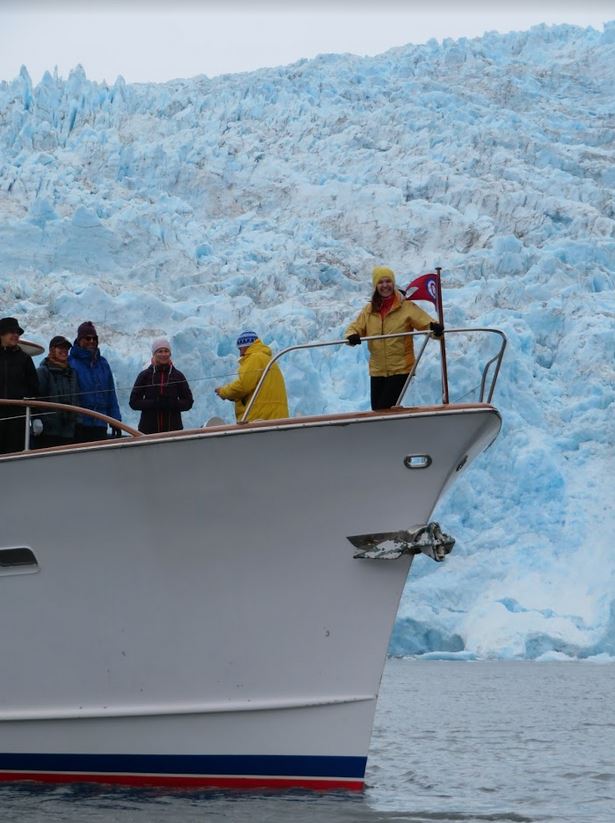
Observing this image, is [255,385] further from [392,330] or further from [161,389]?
[392,330]

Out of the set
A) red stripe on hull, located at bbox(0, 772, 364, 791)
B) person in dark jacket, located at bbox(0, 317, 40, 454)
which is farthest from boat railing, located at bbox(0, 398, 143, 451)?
red stripe on hull, located at bbox(0, 772, 364, 791)

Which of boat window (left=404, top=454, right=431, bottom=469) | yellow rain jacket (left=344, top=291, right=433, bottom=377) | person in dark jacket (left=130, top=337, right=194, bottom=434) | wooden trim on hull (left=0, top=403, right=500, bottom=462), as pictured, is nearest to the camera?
wooden trim on hull (left=0, top=403, right=500, bottom=462)

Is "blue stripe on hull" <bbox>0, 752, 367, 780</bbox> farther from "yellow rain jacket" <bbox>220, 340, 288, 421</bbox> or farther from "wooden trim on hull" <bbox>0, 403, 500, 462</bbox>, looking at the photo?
"yellow rain jacket" <bbox>220, 340, 288, 421</bbox>

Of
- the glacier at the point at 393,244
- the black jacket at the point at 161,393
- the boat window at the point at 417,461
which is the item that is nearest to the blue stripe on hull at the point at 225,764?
the boat window at the point at 417,461

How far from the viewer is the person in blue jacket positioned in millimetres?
6613

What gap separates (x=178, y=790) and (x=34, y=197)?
22510 mm

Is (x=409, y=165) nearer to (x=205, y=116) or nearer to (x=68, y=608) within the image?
(x=205, y=116)

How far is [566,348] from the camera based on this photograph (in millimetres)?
22438

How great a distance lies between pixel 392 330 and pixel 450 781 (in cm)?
337

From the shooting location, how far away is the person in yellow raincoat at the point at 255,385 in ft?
21.2

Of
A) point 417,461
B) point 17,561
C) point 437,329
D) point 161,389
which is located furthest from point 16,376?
point 437,329

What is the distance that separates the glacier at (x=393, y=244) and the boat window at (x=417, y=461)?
32.0ft

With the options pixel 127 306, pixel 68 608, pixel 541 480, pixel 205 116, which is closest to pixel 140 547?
pixel 68 608

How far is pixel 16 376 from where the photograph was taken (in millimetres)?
6566
